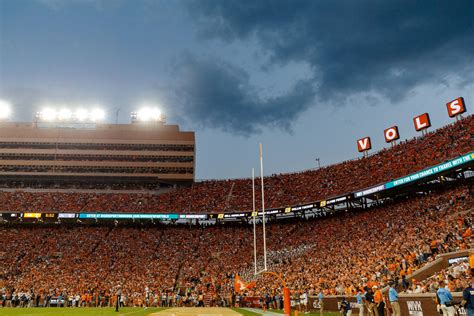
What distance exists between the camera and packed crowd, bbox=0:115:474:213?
124 ft

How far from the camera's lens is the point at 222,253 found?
46594 mm

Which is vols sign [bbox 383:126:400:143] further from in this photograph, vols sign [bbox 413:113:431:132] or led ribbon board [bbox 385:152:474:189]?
led ribbon board [bbox 385:152:474:189]

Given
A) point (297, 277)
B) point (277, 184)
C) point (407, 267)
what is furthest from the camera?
point (277, 184)

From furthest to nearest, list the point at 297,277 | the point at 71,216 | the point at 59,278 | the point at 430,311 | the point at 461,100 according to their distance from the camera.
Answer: the point at 71,216, the point at 59,278, the point at 461,100, the point at 297,277, the point at 430,311

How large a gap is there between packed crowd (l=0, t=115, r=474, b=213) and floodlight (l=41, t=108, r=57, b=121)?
14.4 meters

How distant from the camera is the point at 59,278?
4141 cm

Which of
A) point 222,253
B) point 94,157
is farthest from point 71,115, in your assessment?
point 222,253

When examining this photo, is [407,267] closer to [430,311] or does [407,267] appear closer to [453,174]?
[430,311]

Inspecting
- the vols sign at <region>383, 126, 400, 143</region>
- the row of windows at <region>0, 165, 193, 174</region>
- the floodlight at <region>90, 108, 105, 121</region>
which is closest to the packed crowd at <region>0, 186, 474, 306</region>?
the vols sign at <region>383, 126, 400, 143</region>

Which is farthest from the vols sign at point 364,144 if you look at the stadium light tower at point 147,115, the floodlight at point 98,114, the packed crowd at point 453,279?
the floodlight at point 98,114

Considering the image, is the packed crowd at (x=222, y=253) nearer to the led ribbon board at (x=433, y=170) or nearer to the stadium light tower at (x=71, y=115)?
the led ribbon board at (x=433, y=170)

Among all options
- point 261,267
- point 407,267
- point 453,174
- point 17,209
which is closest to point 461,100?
point 453,174

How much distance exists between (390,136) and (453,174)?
12922 millimetres

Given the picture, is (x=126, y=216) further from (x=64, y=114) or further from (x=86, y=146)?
(x=64, y=114)
